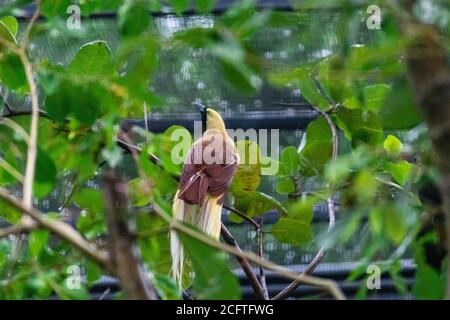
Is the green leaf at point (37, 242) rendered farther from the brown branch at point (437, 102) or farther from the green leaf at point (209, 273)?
A: the brown branch at point (437, 102)

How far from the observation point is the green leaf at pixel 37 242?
0.70 metres

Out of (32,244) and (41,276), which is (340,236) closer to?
(41,276)

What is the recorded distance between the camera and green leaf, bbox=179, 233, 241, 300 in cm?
47

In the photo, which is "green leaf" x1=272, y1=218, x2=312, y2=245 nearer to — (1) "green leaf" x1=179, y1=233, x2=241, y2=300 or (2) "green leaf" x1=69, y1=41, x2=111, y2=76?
(2) "green leaf" x1=69, y1=41, x2=111, y2=76

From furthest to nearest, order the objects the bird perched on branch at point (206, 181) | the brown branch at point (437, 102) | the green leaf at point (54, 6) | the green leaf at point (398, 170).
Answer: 1. the bird perched on branch at point (206, 181)
2. the green leaf at point (398, 170)
3. the green leaf at point (54, 6)
4. the brown branch at point (437, 102)

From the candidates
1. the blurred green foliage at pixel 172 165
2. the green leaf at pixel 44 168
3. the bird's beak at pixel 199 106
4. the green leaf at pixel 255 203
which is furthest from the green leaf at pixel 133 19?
the bird's beak at pixel 199 106

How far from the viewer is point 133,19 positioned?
0.66 m

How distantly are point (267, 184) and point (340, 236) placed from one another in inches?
33.9

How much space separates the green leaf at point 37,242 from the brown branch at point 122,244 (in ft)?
1.10

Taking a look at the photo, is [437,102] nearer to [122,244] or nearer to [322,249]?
[122,244]

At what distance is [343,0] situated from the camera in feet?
1.47

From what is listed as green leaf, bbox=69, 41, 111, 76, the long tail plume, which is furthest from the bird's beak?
green leaf, bbox=69, 41, 111, 76

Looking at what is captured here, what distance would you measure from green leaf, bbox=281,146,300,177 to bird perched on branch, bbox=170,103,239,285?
0.33 feet

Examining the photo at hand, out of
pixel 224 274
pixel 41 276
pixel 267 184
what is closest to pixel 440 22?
pixel 224 274
